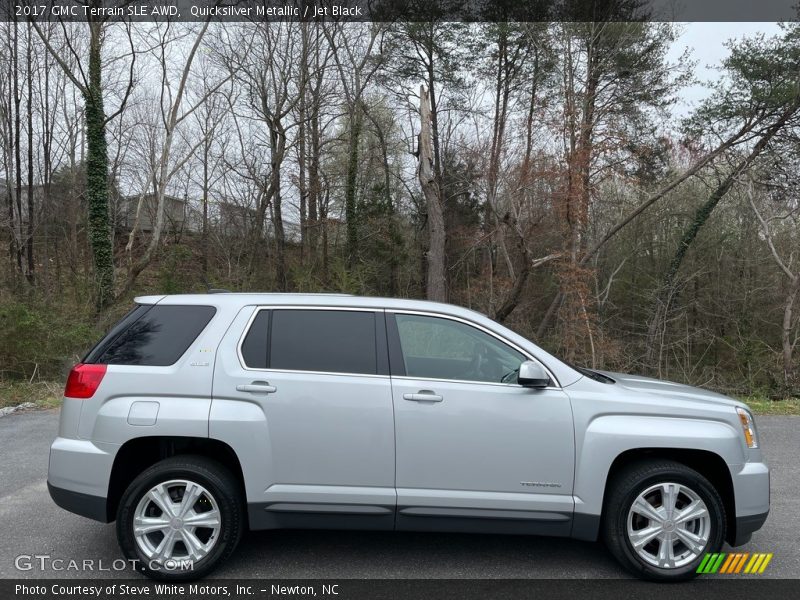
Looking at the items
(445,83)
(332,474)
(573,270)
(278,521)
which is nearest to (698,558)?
(332,474)

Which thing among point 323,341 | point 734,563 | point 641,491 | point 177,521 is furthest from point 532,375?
point 177,521

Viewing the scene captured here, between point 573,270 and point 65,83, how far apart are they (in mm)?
22638

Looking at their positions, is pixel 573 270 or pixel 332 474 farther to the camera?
pixel 573 270

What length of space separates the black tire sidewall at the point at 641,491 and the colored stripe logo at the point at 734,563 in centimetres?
7

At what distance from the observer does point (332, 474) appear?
3607 mm

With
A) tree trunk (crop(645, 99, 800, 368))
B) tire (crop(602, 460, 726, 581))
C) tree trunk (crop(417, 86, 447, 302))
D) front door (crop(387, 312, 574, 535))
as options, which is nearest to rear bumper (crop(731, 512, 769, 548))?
tire (crop(602, 460, 726, 581))

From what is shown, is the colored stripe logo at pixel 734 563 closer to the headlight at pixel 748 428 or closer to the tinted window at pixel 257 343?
the headlight at pixel 748 428

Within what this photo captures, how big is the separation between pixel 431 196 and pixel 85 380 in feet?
50.8

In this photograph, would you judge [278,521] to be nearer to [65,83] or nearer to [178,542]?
[178,542]

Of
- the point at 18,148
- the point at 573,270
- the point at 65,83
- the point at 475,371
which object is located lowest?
the point at 475,371

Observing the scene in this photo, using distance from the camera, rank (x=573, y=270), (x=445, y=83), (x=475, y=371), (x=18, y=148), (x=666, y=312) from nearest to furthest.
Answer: (x=475, y=371) < (x=573, y=270) < (x=666, y=312) < (x=18, y=148) < (x=445, y=83)

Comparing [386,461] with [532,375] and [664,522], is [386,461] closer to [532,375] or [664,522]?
[532,375]

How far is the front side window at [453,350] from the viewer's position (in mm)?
3816

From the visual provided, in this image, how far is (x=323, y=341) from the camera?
151 inches
